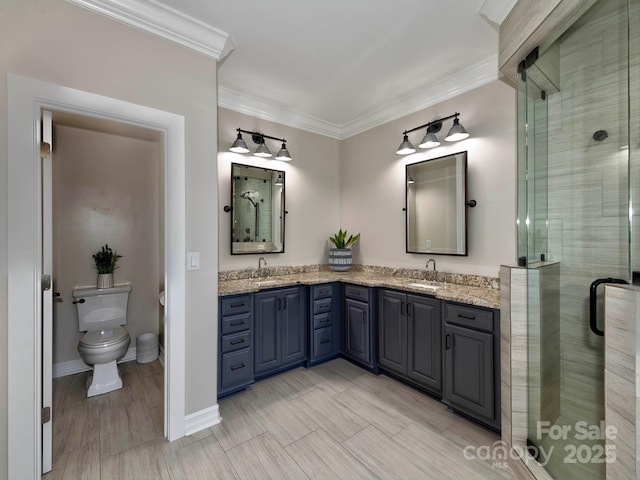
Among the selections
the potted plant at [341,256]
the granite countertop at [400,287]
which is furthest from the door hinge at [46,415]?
the potted plant at [341,256]

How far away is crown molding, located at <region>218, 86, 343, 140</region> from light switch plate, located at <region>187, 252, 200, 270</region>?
171 cm

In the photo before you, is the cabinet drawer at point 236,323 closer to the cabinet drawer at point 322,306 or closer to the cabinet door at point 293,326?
the cabinet door at point 293,326

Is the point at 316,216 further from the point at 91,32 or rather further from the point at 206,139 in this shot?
the point at 91,32

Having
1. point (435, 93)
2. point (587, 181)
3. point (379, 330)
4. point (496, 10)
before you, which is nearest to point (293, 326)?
point (379, 330)

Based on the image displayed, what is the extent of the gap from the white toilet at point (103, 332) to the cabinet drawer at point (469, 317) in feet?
9.09

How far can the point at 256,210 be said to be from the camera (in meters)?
3.14

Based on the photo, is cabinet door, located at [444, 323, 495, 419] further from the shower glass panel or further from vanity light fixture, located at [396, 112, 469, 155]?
vanity light fixture, located at [396, 112, 469, 155]

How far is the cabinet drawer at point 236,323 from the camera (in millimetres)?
2375

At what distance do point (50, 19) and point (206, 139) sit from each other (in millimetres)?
933

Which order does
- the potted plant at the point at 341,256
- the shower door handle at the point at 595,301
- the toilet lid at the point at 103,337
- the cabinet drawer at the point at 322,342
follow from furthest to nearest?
the potted plant at the point at 341,256 < the cabinet drawer at the point at 322,342 < the toilet lid at the point at 103,337 < the shower door handle at the point at 595,301

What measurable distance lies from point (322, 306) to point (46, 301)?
2099 mm

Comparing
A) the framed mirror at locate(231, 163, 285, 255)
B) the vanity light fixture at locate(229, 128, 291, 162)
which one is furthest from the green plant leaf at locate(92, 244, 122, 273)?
the vanity light fixture at locate(229, 128, 291, 162)

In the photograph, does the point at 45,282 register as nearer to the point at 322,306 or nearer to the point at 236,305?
the point at 236,305

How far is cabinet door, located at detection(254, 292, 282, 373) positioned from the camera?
257cm
